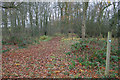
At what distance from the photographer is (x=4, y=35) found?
10.5m

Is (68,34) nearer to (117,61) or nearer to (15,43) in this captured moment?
(15,43)

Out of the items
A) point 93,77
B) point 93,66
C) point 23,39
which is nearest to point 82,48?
point 93,66

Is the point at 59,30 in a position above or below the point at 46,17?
below

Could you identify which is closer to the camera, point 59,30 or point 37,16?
point 37,16

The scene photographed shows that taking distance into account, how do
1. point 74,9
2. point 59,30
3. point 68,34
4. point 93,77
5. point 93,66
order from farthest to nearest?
point 59,30 → point 74,9 → point 68,34 → point 93,66 → point 93,77

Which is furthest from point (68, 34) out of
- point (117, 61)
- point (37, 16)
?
point (117, 61)

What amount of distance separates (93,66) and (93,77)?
1.11 m

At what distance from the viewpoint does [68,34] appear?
16.5 metres

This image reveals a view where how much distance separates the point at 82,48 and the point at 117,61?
2.33 metres

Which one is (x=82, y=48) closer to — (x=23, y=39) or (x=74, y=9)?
(x=23, y=39)

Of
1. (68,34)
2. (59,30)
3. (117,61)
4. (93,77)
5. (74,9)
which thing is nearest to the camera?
(93,77)

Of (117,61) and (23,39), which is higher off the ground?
(23,39)

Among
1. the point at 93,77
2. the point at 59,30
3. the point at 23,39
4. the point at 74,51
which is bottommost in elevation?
the point at 93,77

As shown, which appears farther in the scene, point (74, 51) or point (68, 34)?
point (68, 34)
